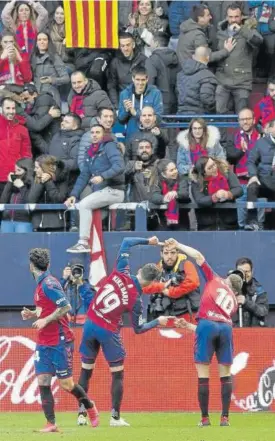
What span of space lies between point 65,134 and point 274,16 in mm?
4446

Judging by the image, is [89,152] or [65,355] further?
[89,152]

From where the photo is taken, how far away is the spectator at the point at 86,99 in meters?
20.2

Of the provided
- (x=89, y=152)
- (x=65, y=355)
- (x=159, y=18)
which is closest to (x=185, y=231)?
(x=89, y=152)

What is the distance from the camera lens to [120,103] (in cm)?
2016

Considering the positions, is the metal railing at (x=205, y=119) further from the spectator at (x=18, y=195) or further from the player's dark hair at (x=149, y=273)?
the player's dark hair at (x=149, y=273)

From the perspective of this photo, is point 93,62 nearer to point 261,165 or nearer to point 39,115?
point 39,115

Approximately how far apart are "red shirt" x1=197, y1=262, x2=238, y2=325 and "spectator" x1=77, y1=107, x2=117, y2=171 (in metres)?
4.53

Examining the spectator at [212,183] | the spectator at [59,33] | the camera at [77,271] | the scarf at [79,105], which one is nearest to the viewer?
the camera at [77,271]

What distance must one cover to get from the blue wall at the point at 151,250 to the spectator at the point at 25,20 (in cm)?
338

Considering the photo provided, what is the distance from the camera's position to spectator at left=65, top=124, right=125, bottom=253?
61.9 ft

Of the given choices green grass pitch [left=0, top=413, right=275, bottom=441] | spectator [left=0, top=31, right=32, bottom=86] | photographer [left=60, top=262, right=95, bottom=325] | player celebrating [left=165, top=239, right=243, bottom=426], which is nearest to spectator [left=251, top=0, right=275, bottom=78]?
spectator [left=0, top=31, right=32, bottom=86]

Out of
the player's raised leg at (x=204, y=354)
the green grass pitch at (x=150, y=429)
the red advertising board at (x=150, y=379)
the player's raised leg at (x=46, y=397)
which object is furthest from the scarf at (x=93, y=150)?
the player's raised leg at (x=46, y=397)

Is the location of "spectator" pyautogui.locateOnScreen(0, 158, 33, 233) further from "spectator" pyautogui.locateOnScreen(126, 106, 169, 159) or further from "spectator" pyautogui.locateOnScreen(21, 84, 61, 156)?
"spectator" pyautogui.locateOnScreen(126, 106, 169, 159)

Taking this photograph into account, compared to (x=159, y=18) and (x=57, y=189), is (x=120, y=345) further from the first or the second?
(x=159, y=18)
